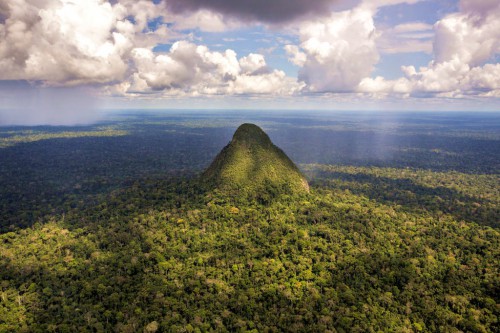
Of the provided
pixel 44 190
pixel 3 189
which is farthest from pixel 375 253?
pixel 3 189

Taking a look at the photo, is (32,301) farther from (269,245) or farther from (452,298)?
(452,298)

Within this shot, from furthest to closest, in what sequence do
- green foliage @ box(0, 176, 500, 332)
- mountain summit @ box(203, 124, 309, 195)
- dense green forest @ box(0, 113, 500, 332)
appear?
mountain summit @ box(203, 124, 309, 195), dense green forest @ box(0, 113, 500, 332), green foliage @ box(0, 176, 500, 332)

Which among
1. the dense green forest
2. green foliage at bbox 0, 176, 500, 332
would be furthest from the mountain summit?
green foliage at bbox 0, 176, 500, 332

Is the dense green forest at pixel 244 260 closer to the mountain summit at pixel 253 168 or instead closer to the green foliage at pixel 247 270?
the green foliage at pixel 247 270

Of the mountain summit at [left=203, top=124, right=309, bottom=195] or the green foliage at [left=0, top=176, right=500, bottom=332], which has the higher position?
the mountain summit at [left=203, top=124, right=309, bottom=195]

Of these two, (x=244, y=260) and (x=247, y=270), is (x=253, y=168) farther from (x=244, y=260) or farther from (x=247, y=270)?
(x=247, y=270)

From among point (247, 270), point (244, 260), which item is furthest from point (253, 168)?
point (247, 270)

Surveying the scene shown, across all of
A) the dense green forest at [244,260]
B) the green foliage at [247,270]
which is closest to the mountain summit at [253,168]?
the dense green forest at [244,260]

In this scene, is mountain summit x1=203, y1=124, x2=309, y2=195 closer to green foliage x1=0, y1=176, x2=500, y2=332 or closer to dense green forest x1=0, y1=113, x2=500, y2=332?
dense green forest x1=0, y1=113, x2=500, y2=332

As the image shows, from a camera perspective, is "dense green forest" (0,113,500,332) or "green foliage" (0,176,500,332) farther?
"dense green forest" (0,113,500,332)
